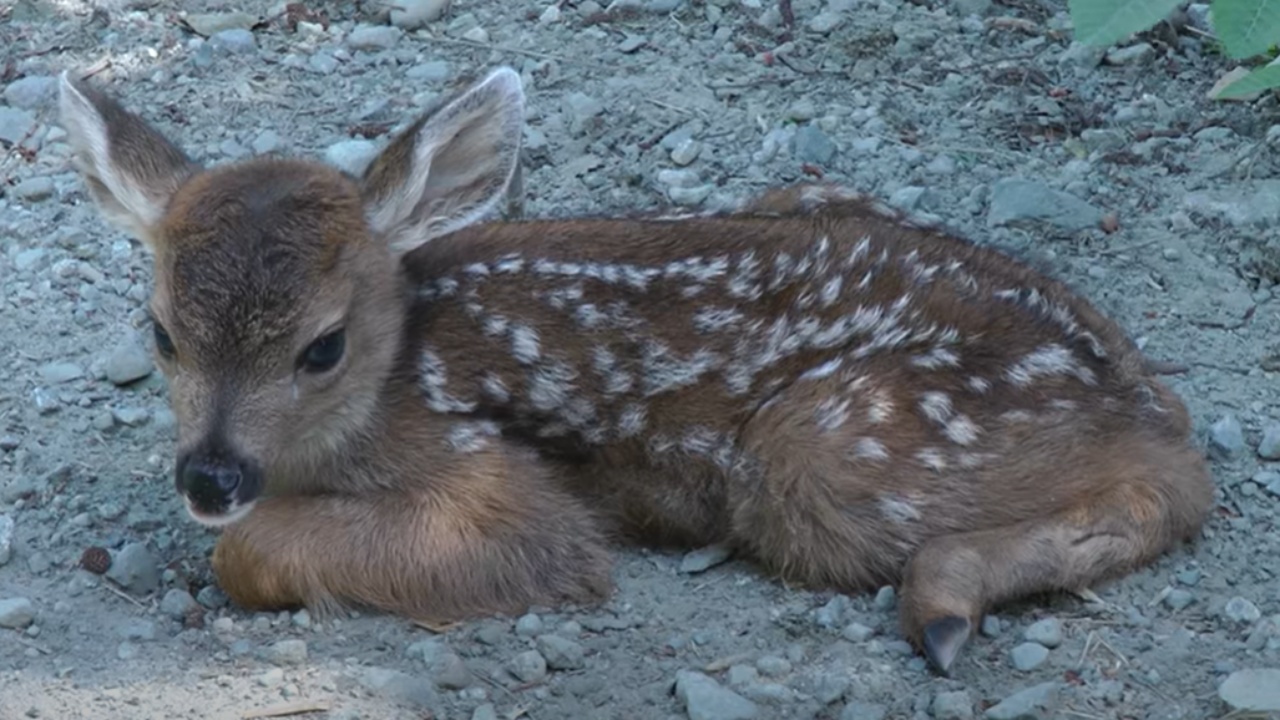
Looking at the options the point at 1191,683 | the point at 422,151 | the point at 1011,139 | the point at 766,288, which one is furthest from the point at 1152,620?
the point at 1011,139

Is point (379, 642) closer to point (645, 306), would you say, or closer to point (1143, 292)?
point (645, 306)

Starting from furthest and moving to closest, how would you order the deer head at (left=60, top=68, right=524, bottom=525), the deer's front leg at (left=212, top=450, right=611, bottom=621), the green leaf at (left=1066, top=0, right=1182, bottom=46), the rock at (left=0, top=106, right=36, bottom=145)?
1. the rock at (left=0, top=106, right=36, bottom=145)
2. the deer's front leg at (left=212, top=450, right=611, bottom=621)
3. the deer head at (left=60, top=68, right=524, bottom=525)
4. the green leaf at (left=1066, top=0, right=1182, bottom=46)

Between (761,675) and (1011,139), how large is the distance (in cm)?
297

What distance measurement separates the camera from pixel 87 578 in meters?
4.97

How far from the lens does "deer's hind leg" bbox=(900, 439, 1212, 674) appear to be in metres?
4.74

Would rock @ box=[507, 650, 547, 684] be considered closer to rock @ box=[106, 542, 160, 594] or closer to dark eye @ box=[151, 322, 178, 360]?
rock @ box=[106, 542, 160, 594]

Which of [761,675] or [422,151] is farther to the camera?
[422,151]

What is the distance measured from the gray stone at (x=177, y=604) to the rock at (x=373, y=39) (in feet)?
10.2

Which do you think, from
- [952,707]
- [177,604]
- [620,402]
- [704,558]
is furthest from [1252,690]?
[177,604]

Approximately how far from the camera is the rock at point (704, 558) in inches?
206

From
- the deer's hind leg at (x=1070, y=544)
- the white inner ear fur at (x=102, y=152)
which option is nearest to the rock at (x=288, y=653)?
the white inner ear fur at (x=102, y=152)

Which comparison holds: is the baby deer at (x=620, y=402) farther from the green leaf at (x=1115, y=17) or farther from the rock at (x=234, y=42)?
the rock at (x=234, y=42)

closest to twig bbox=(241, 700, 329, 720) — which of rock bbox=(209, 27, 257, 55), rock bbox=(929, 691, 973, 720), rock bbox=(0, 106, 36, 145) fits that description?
rock bbox=(929, 691, 973, 720)

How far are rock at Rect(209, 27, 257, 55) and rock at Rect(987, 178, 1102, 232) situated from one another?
2795 mm
